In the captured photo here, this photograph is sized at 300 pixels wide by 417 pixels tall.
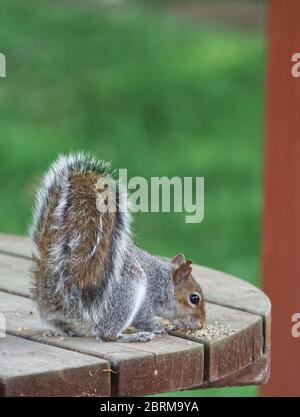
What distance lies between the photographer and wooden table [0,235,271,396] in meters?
1.90

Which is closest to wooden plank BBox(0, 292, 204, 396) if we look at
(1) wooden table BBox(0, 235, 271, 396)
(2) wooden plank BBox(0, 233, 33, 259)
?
(1) wooden table BBox(0, 235, 271, 396)

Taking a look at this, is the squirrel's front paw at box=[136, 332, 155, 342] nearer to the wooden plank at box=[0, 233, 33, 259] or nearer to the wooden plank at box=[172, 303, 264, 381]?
the wooden plank at box=[172, 303, 264, 381]

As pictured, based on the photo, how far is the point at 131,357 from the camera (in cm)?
197

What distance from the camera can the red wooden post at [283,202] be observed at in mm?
3297

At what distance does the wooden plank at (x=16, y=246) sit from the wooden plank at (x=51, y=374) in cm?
74

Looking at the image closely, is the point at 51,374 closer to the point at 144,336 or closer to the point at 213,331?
the point at 144,336

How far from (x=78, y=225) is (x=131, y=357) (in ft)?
0.85

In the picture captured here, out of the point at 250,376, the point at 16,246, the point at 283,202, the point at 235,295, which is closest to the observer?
the point at 250,376

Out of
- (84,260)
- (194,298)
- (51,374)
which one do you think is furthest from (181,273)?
(51,374)

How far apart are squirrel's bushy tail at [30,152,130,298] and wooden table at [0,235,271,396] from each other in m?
0.11

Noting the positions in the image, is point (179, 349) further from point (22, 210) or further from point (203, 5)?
point (203, 5)

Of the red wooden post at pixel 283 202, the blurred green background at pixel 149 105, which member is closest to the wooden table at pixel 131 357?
the red wooden post at pixel 283 202

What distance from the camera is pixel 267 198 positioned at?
3408 mm
